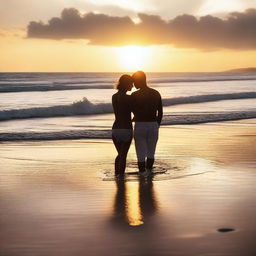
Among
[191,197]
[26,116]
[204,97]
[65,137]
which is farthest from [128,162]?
[204,97]

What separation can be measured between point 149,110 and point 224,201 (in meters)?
2.53

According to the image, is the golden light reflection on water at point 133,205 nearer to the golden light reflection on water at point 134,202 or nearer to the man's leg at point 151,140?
the golden light reflection on water at point 134,202

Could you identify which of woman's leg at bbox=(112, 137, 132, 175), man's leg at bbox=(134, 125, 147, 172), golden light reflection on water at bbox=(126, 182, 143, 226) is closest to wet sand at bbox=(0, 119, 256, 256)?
golden light reflection on water at bbox=(126, 182, 143, 226)

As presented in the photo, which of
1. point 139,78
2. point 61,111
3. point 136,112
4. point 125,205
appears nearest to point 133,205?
point 125,205

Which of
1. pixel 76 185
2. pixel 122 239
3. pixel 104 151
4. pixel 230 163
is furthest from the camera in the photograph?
pixel 104 151

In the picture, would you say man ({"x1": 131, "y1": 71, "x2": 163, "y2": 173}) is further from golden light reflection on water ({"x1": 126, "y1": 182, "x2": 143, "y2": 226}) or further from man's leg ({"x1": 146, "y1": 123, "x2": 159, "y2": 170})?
golden light reflection on water ({"x1": 126, "y1": 182, "x2": 143, "y2": 226})

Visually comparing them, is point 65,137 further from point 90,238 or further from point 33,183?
point 90,238

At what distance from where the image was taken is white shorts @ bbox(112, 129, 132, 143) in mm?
9500

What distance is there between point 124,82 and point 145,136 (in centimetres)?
106

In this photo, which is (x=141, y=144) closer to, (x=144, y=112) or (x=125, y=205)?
(x=144, y=112)

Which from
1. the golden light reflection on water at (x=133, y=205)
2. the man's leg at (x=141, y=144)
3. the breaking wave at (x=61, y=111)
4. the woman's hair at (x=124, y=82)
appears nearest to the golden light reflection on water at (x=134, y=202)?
the golden light reflection on water at (x=133, y=205)

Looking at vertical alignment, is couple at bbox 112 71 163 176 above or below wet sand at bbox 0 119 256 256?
above

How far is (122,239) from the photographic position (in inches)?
233

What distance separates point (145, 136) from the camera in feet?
31.9
